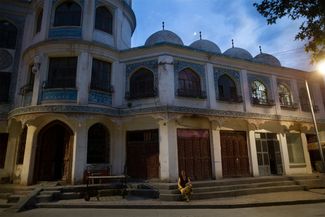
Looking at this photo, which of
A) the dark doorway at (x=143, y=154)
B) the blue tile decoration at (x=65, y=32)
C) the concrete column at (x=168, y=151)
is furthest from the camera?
the blue tile decoration at (x=65, y=32)

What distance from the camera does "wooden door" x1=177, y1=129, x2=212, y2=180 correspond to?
13.0 m

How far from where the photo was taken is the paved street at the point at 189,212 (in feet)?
25.9

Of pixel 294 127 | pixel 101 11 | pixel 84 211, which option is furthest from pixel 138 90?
pixel 294 127

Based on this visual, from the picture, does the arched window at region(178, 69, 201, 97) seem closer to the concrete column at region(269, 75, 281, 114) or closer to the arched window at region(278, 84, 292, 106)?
the concrete column at region(269, 75, 281, 114)

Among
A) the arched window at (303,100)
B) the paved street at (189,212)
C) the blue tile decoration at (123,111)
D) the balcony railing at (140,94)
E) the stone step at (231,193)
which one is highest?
the arched window at (303,100)

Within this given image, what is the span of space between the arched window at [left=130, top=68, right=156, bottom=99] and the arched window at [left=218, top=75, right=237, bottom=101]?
173 inches

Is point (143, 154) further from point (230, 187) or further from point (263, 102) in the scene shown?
point (263, 102)

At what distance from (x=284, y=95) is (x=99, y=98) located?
12.8m

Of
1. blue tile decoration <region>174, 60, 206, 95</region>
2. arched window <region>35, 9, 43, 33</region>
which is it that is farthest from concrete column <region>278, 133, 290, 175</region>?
arched window <region>35, 9, 43, 33</region>

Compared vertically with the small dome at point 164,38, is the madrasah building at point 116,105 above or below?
below

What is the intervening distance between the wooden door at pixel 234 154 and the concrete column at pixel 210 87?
1818mm

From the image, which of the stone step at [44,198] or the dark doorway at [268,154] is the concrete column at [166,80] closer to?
the dark doorway at [268,154]

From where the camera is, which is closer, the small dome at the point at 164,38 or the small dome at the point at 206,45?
the small dome at the point at 164,38

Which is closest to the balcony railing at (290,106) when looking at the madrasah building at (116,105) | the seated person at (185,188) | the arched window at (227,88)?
the madrasah building at (116,105)
